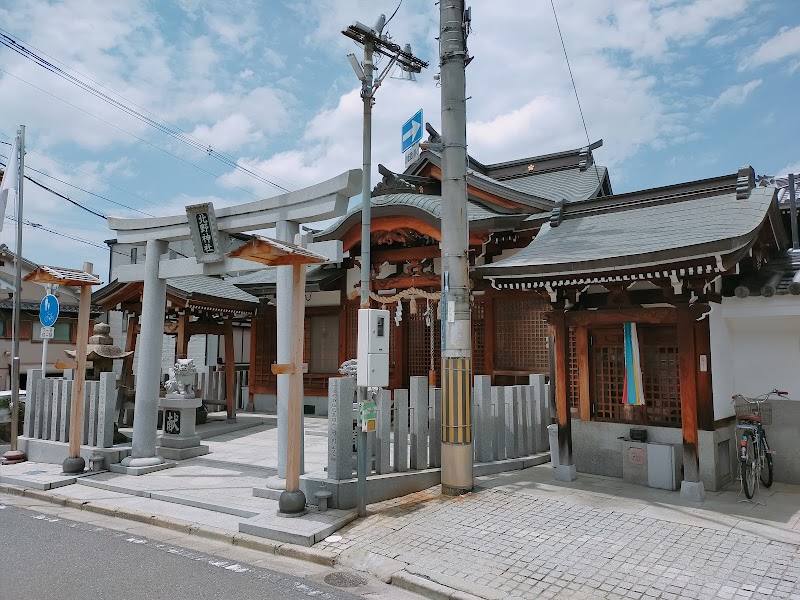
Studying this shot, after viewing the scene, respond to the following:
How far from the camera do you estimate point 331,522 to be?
7.02m

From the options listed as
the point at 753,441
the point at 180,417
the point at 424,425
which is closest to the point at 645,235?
the point at 753,441

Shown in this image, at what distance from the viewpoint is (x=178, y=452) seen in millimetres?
11516

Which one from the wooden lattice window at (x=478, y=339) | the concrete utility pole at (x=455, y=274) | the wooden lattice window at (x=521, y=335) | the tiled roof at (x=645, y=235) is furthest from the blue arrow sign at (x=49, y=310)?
the wooden lattice window at (x=521, y=335)

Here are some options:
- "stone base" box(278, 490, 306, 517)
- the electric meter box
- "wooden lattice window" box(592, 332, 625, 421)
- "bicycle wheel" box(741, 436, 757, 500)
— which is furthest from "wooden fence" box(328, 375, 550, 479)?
"bicycle wheel" box(741, 436, 757, 500)

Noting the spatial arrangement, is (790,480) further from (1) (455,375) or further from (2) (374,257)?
(2) (374,257)

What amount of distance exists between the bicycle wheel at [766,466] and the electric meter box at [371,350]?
596 centimetres

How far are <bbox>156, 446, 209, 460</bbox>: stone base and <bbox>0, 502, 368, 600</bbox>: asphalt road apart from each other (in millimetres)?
4319

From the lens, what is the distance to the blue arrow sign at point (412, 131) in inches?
345

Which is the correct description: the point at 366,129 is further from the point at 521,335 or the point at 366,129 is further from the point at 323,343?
the point at 323,343

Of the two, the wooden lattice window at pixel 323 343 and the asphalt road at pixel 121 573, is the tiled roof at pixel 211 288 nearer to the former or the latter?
the wooden lattice window at pixel 323 343

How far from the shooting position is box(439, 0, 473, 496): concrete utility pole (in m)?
8.57

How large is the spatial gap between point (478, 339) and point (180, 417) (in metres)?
7.52

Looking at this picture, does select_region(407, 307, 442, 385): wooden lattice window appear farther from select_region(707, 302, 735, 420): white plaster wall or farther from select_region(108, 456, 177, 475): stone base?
select_region(707, 302, 735, 420): white plaster wall

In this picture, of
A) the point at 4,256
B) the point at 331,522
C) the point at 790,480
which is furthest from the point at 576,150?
the point at 4,256
